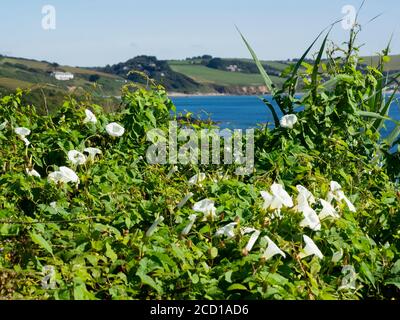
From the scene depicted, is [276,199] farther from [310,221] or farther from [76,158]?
[76,158]

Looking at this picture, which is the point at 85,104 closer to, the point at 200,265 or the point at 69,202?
the point at 69,202

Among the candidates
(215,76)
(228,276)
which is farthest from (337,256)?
(215,76)

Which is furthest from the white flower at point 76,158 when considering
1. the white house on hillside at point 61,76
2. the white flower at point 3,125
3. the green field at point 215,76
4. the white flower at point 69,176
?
the green field at point 215,76

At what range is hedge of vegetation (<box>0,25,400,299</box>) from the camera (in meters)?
2.68

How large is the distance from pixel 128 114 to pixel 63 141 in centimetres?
61

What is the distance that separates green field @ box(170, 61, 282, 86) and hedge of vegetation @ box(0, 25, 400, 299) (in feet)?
247

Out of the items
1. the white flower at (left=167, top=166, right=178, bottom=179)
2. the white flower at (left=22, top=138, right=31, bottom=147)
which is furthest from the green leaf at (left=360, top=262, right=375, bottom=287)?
the white flower at (left=22, top=138, right=31, bottom=147)

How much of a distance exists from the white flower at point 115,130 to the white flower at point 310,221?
6.82 ft

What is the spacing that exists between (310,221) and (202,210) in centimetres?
50

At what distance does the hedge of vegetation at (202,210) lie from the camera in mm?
2676

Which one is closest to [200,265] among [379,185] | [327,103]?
[379,185]

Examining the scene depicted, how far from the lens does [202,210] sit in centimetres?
311
